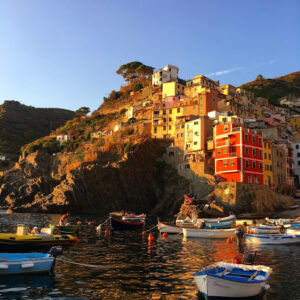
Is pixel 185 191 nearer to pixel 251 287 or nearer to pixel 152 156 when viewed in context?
pixel 152 156

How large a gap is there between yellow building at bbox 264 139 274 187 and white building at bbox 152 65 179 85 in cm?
5717

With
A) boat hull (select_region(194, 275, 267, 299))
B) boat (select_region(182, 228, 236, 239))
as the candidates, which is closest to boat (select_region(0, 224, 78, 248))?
boat (select_region(182, 228, 236, 239))

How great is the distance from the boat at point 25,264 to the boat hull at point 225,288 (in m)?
10.2

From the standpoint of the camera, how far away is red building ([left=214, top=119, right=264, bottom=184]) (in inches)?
2854

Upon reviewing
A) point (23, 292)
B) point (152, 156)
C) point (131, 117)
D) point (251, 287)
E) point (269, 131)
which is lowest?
point (23, 292)

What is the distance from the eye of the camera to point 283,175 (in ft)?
274

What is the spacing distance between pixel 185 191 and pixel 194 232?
39756 millimetres

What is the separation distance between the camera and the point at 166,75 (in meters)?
128

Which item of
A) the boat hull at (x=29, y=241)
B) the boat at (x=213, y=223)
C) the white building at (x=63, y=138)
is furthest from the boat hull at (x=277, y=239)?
the white building at (x=63, y=138)

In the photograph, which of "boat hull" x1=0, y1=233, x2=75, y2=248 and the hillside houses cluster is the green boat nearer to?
"boat hull" x1=0, y1=233, x2=75, y2=248

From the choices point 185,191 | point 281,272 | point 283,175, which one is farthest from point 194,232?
point 283,175

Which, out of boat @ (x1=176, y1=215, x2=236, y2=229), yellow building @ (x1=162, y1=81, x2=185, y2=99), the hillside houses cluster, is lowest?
boat @ (x1=176, y1=215, x2=236, y2=229)

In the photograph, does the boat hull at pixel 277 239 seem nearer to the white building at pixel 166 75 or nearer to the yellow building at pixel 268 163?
the yellow building at pixel 268 163

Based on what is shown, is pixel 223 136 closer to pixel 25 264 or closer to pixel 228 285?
pixel 25 264
